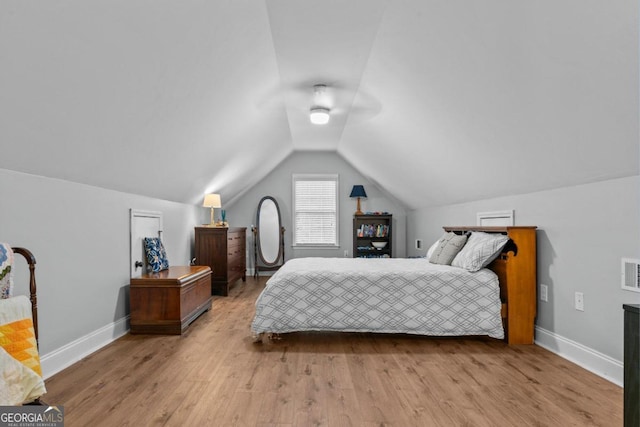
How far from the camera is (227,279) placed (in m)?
5.20

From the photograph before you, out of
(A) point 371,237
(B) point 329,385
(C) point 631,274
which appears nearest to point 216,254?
(A) point 371,237

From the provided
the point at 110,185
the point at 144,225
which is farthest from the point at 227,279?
the point at 110,185

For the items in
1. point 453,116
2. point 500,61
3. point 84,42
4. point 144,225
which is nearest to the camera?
point 84,42

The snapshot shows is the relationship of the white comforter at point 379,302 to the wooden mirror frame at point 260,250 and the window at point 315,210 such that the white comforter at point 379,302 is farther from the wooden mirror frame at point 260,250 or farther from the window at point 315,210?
the window at point 315,210

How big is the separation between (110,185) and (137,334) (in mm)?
1359

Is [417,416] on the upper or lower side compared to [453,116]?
lower

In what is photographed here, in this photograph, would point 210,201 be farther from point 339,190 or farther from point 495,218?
point 495,218

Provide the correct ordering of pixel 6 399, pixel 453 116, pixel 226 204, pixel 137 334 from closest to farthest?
pixel 6 399 < pixel 453 116 < pixel 137 334 < pixel 226 204

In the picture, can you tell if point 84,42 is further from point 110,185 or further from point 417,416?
point 417,416

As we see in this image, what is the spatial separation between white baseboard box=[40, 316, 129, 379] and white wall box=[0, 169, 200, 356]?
4cm

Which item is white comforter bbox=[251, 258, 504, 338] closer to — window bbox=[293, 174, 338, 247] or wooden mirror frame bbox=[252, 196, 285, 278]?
wooden mirror frame bbox=[252, 196, 285, 278]

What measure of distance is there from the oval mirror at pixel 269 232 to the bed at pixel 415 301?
3.52 metres

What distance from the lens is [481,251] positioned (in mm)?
3158

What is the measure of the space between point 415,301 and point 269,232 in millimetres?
4093
